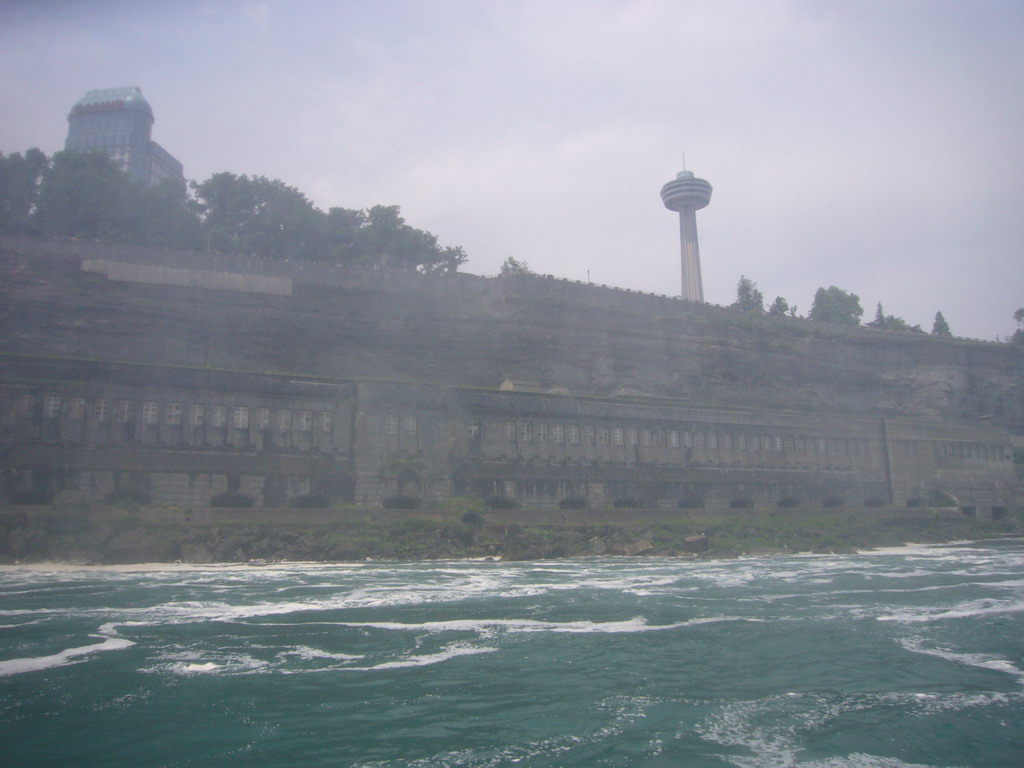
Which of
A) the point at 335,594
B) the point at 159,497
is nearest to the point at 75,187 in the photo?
the point at 159,497

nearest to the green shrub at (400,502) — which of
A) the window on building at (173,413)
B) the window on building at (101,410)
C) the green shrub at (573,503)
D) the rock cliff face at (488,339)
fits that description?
the green shrub at (573,503)

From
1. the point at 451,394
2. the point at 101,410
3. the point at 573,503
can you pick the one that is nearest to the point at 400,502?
the point at 451,394

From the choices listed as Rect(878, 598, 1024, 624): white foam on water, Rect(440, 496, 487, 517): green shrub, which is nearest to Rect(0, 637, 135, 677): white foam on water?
Rect(878, 598, 1024, 624): white foam on water

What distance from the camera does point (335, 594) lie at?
2158cm

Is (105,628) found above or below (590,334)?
below

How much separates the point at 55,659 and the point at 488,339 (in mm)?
42946

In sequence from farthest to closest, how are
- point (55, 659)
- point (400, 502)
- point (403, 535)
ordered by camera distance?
point (400, 502), point (403, 535), point (55, 659)

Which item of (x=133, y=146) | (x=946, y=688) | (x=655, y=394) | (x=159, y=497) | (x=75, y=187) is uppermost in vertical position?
(x=133, y=146)

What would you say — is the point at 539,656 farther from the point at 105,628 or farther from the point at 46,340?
the point at 46,340

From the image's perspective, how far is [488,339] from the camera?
2179 inches

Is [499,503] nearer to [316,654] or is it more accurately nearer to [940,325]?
[316,654]

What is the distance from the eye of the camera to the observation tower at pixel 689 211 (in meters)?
99.4

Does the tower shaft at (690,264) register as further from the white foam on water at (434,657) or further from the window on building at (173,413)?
the white foam on water at (434,657)

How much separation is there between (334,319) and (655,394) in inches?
910
